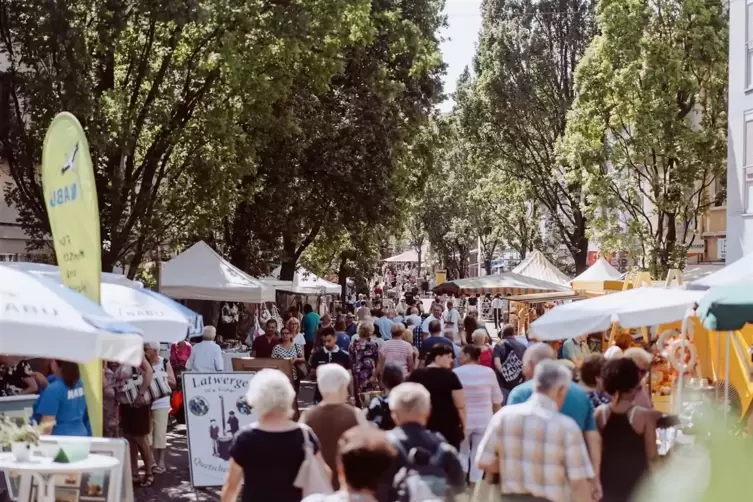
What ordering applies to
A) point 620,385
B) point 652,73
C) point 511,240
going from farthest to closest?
point 511,240 → point 652,73 → point 620,385

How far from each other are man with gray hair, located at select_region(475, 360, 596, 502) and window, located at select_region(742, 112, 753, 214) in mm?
22322

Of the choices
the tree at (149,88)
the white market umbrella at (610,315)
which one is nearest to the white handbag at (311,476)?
the white market umbrella at (610,315)

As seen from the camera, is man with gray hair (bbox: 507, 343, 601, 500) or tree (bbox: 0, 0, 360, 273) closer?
man with gray hair (bbox: 507, 343, 601, 500)

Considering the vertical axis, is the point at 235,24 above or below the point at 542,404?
above

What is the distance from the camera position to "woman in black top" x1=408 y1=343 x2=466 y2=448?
378 inches

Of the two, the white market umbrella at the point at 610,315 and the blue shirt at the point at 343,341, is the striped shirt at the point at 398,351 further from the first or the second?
the blue shirt at the point at 343,341

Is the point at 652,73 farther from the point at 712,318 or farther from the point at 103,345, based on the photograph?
the point at 103,345

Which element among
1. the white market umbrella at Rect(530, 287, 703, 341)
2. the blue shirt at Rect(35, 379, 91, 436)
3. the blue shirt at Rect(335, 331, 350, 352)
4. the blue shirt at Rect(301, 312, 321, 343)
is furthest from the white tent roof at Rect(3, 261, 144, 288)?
the blue shirt at Rect(301, 312, 321, 343)

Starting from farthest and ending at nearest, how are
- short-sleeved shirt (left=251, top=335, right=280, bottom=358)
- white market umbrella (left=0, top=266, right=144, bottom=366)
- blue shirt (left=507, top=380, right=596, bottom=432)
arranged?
short-sleeved shirt (left=251, top=335, right=280, bottom=358)
blue shirt (left=507, top=380, right=596, bottom=432)
white market umbrella (left=0, top=266, right=144, bottom=366)

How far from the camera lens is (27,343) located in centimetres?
713

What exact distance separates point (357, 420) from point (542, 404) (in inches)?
59.1

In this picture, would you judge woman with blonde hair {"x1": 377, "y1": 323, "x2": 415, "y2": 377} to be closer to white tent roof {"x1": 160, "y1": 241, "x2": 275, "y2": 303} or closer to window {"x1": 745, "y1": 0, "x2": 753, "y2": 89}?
white tent roof {"x1": 160, "y1": 241, "x2": 275, "y2": 303}

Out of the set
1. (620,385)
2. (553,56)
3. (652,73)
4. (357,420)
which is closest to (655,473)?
(620,385)

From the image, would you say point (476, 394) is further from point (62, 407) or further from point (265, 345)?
point (265, 345)
